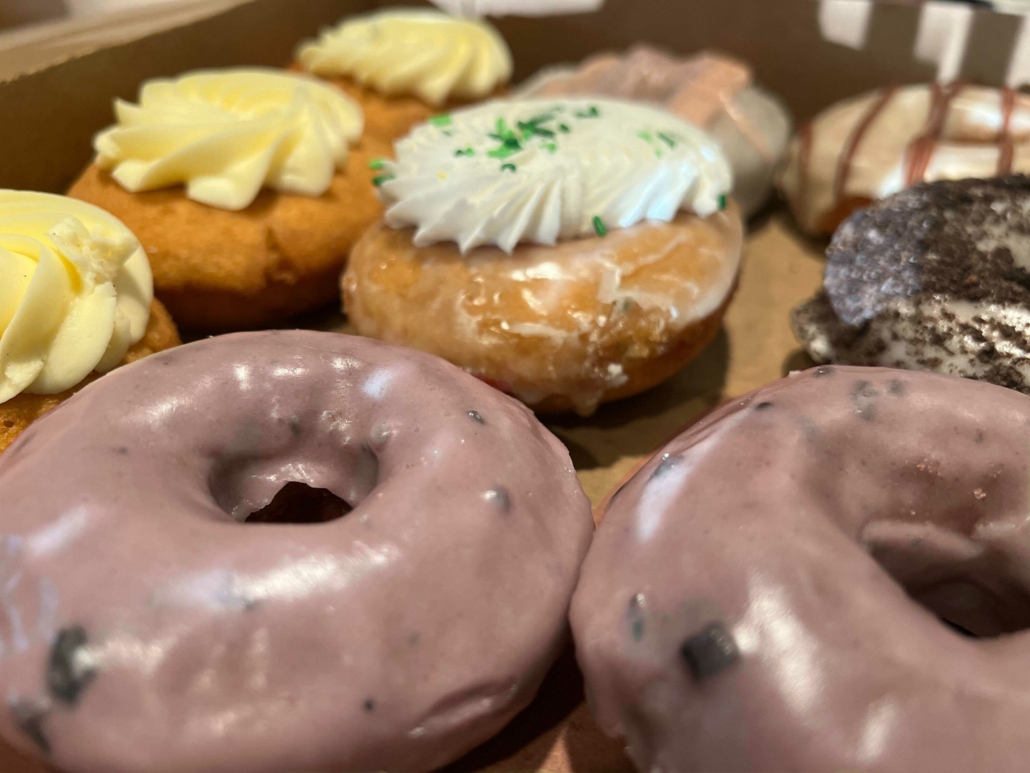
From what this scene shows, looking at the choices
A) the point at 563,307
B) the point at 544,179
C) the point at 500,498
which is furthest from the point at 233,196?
the point at 500,498

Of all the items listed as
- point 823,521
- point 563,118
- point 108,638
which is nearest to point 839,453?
point 823,521

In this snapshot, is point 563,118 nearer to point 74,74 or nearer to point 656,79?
point 656,79

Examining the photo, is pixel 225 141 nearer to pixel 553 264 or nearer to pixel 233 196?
pixel 233 196

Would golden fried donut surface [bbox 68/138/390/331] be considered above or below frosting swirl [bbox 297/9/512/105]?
below

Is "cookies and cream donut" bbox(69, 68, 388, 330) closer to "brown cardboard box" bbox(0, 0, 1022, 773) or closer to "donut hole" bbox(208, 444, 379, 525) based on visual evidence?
"brown cardboard box" bbox(0, 0, 1022, 773)

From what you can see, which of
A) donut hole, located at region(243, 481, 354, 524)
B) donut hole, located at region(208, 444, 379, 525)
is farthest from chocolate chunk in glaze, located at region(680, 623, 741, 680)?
donut hole, located at region(243, 481, 354, 524)

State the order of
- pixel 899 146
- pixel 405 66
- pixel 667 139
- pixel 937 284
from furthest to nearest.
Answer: pixel 405 66 → pixel 899 146 → pixel 667 139 → pixel 937 284

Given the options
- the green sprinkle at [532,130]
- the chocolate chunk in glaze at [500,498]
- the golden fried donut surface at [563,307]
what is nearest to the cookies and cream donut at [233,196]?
the golden fried donut surface at [563,307]
